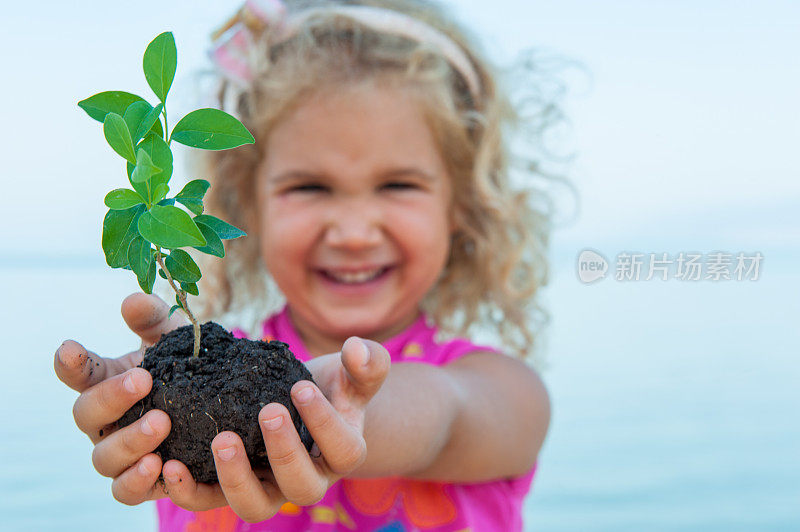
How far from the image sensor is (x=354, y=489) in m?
2.27

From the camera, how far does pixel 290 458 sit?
1120mm

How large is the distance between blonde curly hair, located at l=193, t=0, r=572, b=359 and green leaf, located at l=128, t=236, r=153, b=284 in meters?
1.37

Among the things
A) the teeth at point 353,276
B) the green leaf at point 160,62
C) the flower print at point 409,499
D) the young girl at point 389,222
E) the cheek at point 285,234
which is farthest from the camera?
the teeth at point 353,276

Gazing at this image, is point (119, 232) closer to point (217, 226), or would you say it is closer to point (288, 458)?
point (217, 226)

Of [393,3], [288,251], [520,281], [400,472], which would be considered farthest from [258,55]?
[400,472]

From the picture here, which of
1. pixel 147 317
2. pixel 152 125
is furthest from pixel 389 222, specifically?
pixel 152 125

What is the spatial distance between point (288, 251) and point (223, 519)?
883mm

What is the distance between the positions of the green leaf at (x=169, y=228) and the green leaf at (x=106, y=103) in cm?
20

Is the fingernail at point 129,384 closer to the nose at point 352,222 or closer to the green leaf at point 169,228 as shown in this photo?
the green leaf at point 169,228

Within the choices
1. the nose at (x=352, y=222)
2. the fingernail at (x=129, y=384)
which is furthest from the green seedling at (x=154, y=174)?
the nose at (x=352, y=222)

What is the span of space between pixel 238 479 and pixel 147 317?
46 centimetres

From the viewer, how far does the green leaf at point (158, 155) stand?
1.10 meters

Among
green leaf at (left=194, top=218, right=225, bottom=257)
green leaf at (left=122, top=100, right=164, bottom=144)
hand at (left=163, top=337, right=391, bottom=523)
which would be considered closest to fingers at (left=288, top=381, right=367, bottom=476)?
hand at (left=163, top=337, right=391, bottom=523)

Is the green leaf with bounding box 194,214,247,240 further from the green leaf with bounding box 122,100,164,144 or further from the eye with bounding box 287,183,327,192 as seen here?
the eye with bounding box 287,183,327,192
